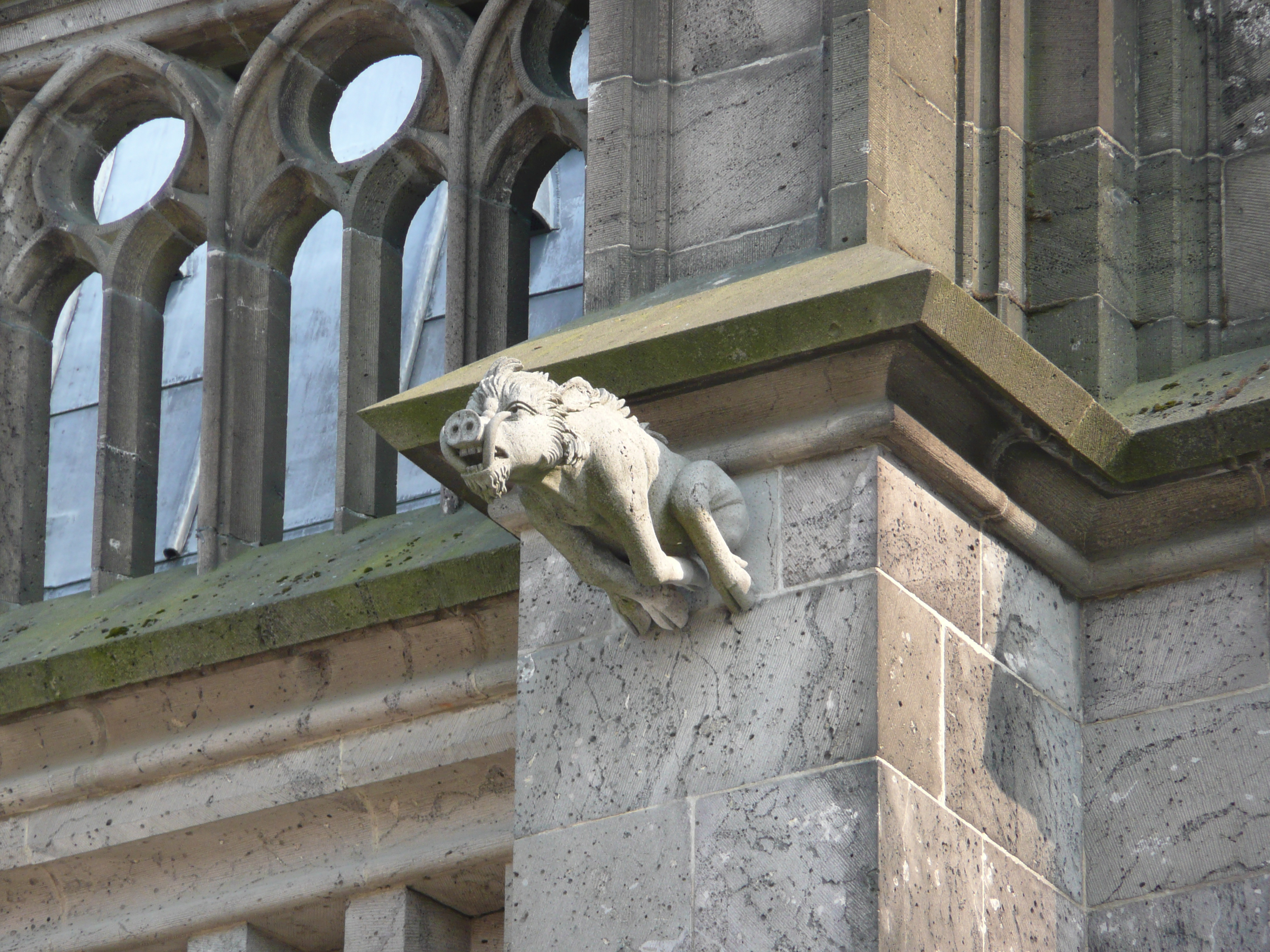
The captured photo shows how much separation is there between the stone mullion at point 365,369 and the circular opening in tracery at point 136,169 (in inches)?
162

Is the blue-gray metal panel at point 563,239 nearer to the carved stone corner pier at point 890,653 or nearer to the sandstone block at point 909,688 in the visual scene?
the carved stone corner pier at point 890,653

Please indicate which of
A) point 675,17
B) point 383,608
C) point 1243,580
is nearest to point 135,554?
point 383,608

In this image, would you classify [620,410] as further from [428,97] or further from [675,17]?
[428,97]

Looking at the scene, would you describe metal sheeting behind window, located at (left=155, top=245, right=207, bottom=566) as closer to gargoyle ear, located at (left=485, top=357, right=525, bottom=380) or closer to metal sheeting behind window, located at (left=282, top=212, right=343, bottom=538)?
metal sheeting behind window, located at (left=282, top=212, right=343, bottom=538)

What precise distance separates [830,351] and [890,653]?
634mm

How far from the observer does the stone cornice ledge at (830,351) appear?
5.31 m

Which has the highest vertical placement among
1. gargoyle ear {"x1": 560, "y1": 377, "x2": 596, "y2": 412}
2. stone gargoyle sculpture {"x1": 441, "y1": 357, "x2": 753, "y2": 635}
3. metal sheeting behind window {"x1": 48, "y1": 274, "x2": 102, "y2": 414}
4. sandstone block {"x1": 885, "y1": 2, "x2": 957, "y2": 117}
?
metal sheeting behind window {"x1": 48, "y1": 274, "x2": 102, "y2": 414}

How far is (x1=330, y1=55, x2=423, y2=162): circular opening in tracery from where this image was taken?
11.1m

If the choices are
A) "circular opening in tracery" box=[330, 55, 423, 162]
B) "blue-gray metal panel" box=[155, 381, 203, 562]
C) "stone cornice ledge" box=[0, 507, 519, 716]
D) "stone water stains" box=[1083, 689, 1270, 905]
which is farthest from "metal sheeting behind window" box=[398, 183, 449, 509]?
"stone water stains" box=[1083, 689, 1270, 905]

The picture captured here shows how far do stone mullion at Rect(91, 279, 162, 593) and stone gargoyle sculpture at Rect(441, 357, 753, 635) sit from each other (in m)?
2.46

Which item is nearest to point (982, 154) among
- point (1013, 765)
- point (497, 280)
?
point (497, 280)

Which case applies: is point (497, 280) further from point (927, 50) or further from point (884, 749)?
point (884, 749)

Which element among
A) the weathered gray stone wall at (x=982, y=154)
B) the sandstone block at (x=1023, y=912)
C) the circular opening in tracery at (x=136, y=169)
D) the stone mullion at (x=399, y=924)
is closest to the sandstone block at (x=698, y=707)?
the sandstone block at (x=1023, y=912)

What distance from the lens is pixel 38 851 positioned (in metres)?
6.96
